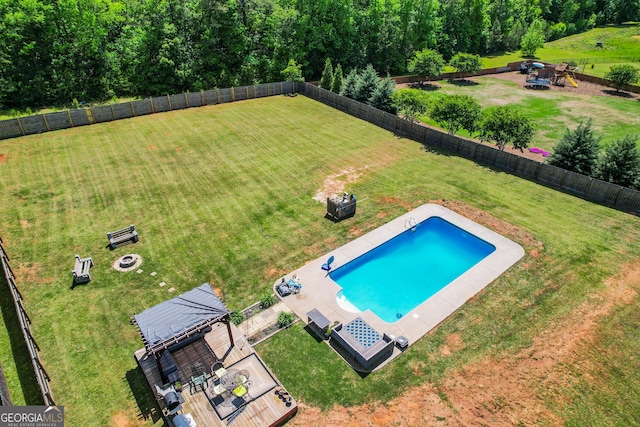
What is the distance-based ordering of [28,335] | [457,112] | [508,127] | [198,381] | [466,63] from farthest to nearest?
[466,63]
[457,112]
[508,127]
[28,335]
[198,381]

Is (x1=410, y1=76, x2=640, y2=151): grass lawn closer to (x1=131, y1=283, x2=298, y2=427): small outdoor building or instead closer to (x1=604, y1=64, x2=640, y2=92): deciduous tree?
(x1=604, y1=64, x2=640, y2=92): deciduous tree

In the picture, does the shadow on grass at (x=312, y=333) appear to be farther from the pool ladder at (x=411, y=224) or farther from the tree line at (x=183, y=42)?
the tree line at (x=183, y=42)

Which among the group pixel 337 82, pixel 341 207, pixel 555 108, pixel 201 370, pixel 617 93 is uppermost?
pixel 337 82

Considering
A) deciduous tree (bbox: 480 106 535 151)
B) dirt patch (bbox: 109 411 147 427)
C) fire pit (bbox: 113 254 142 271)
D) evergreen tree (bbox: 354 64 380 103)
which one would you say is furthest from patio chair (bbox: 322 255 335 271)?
evergreen tree (bbox: 354 64 380 103)

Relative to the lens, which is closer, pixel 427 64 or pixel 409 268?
pixel 409 268

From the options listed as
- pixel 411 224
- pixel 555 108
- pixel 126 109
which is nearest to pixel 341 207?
pixel 411 224

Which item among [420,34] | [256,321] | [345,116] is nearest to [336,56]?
[420,34]

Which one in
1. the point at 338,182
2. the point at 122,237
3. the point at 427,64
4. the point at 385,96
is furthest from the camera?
the point at 427,64

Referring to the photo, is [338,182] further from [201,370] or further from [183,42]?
[183,42]
